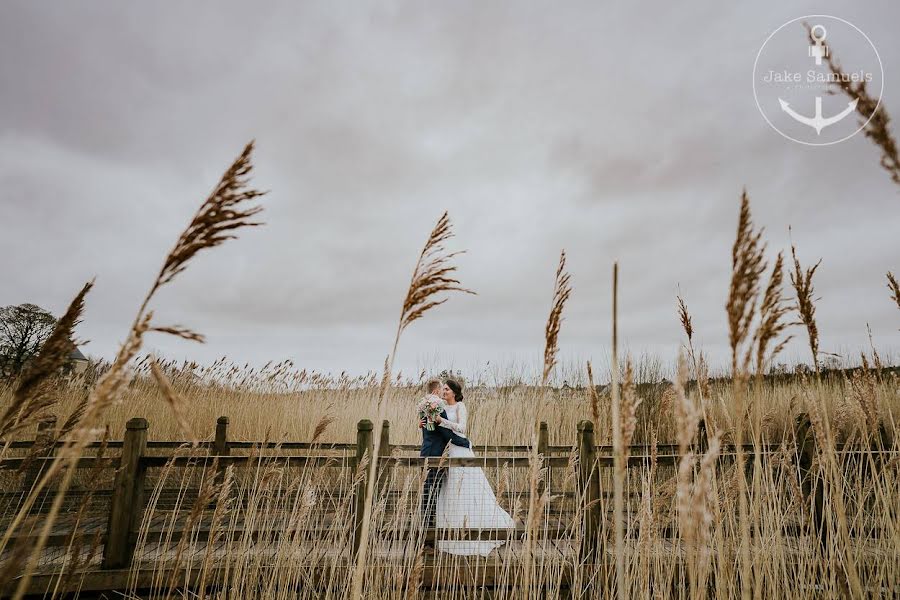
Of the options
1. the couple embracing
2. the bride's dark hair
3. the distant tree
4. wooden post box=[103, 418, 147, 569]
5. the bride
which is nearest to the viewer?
wooden post box=[103, 418, 147, 569]

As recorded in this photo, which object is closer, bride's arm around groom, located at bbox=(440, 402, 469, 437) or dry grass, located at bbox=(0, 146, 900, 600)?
dry grass, located at bbox=(0, 146, 900, 600)

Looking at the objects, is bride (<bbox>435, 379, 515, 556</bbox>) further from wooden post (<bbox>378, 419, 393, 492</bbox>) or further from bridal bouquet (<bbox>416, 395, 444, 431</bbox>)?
wooden post (<bbox>378, 419, 393, 492</bbox>)

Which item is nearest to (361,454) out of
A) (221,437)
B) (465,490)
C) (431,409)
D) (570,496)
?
(431,409)

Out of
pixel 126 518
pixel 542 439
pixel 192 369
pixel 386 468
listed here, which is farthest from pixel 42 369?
pixel 192 369

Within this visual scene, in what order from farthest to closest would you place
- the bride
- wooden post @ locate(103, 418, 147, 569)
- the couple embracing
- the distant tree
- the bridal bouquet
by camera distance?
1. the distant tree
2. the bridal bouquet
3. the couple embracing
4. the bride
5. wooden post @ locate(103, 418, 147, 569)

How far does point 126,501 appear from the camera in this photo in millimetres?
4094

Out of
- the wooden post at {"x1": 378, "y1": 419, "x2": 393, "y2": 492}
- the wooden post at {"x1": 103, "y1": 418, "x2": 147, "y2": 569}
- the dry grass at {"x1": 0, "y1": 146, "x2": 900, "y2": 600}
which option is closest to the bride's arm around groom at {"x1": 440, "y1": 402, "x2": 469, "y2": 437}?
the wooden post at {"x1": 378, "y1": 419, "x2": 393, "y2": 492}

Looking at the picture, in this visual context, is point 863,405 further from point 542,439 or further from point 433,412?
point 542,439

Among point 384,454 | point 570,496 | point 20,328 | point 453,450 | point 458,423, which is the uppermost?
point 20,328

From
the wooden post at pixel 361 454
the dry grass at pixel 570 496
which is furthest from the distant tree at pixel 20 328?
the wooden post at pixel 361 454

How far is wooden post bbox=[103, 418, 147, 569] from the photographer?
3.91 meters

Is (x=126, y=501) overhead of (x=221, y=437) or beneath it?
beneath

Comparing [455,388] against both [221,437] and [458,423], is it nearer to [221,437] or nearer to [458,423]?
[458,423]

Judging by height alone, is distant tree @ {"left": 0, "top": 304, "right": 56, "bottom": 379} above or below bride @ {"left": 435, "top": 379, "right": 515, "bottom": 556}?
above
